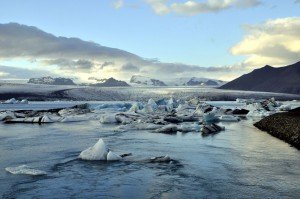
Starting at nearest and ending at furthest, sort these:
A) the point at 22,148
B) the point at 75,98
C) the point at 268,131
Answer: the point at 22,148
the point at 268,131
the point at 75,98

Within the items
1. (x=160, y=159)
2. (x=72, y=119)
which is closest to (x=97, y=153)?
(x=160, y=159)

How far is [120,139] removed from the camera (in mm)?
24906

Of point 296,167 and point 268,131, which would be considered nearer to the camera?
point 296,167

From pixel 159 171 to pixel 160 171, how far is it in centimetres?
4

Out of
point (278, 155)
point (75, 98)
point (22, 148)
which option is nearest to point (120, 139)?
point (22, 148)

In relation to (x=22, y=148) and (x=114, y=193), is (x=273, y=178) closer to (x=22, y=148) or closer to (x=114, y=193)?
(x=114, y=193)

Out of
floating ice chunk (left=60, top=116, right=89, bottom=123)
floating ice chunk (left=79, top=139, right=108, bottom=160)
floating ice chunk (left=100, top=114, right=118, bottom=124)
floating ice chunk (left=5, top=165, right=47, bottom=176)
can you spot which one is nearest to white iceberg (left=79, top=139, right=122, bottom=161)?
floating ice chunk (left=79, top=139, right=108, bottom=160)

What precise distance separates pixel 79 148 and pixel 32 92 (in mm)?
135075

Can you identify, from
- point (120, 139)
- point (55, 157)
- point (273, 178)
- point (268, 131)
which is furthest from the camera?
point (268, 131)

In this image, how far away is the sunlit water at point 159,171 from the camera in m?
12.0

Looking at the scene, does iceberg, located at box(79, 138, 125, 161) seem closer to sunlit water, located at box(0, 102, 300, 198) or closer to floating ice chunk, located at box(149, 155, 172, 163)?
sunlit water, located at box(0, 102, 300, 198)

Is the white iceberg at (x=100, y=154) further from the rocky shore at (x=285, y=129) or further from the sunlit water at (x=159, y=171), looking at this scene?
the rocky shore at (x=285, y=129)

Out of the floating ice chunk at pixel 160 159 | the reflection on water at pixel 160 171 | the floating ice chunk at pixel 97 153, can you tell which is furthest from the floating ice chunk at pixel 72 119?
the floating ice chunk at pixel 160 159

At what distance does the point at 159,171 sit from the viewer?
48.8 feet
